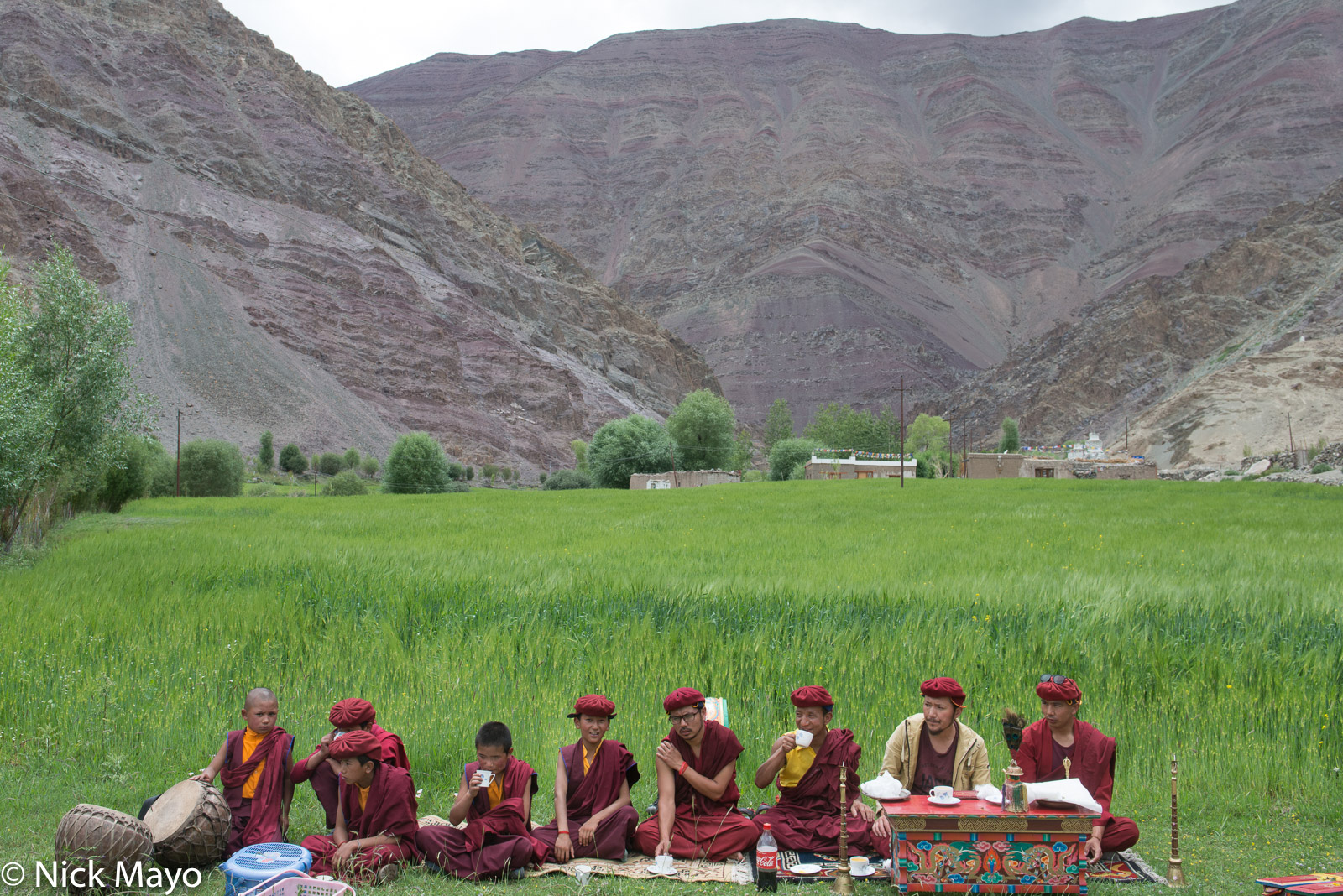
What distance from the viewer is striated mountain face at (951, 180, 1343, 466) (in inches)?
4257

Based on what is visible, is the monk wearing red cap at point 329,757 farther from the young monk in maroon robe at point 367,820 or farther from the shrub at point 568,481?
the shrub at point 568,481

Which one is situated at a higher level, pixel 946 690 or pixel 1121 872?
pixel 946 690

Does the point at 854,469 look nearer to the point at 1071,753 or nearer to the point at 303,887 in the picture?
the point at 1071,753

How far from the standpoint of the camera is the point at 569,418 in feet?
390

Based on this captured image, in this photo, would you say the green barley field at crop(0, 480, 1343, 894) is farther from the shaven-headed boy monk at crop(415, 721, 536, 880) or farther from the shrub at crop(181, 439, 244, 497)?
the shrub at crop(181, 439, 244, 497)

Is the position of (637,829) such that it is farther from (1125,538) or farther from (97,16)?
(97,16)

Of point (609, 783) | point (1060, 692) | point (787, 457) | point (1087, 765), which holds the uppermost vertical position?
point (787, 457)

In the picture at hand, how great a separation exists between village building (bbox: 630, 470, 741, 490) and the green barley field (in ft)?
184

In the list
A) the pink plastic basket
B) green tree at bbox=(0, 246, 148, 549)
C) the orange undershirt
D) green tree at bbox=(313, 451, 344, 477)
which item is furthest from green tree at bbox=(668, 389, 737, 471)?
the pink plastic basket

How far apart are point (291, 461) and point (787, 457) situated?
5142 centimetres

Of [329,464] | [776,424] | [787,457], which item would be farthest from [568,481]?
[776,424]

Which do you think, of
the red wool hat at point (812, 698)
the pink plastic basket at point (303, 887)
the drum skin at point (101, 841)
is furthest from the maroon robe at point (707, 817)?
the drum skin at point (101, 841)

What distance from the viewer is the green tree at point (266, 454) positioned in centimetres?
8206

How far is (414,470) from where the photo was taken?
74.9 metres
